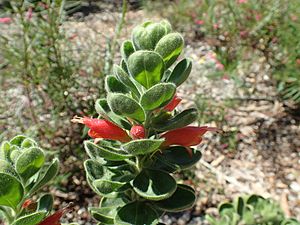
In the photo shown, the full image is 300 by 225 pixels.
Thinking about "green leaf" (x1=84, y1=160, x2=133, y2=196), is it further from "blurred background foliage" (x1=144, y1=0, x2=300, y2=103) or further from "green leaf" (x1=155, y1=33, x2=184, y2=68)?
"blurred background foliage" (x1=144, y1=0, x2=300, y2=103)

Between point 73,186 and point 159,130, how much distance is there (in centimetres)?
191

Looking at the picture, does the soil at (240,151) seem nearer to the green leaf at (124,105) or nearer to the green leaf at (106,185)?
the green leaf at (106,185)

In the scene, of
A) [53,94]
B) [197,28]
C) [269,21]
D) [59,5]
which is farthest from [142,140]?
[197,28]

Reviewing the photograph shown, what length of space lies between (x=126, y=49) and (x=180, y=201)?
1.29 feet

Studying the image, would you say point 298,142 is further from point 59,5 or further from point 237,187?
point 59,5

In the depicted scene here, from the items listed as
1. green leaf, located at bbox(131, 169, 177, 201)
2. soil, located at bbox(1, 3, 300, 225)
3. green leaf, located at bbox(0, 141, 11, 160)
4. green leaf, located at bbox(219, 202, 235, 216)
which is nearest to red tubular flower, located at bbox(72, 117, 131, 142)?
green leaf, located at bbox(131, 169, 177, 201)

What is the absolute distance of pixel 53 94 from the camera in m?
2.81

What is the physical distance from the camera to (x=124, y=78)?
1.06 meters

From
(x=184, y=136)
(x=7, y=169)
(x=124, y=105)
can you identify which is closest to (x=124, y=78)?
(x=124, y=105)

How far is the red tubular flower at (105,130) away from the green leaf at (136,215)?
0.17 m

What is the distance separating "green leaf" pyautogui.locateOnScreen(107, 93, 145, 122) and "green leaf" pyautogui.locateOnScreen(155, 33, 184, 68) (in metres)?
0.12

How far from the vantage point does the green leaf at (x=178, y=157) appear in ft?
3.70

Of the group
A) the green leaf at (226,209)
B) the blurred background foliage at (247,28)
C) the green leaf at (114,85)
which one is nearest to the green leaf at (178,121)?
the green leaf at (114,85)

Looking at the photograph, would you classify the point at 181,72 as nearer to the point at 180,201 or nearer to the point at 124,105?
the point at 124,105
